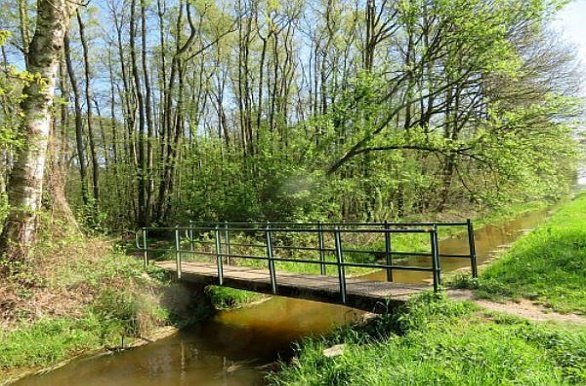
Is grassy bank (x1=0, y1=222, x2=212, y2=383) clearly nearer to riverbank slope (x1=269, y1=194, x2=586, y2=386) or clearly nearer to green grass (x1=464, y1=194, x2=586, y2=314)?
riverbank slope (x1=269, y1=194, x2=586, y2=386)

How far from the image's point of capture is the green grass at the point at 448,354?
128 inches

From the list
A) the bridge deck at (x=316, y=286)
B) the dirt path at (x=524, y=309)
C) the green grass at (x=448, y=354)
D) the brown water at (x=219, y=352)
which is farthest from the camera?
the brown water at (x=219, y=352)

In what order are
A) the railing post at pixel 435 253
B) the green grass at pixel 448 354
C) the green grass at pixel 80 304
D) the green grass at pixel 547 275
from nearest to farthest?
the green grass at pixel 448 354
the railing post at pixel 435 253
the green grass at pixel 547 275
the green grass at pixel 80 304

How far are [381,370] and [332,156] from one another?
35.6ft

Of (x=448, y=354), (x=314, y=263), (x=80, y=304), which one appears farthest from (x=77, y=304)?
(x=448, y=354)

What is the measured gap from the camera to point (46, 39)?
759cm

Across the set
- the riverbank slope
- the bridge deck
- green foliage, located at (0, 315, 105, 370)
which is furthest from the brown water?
the riverbank slope

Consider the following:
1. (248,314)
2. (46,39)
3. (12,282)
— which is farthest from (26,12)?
(248,314)

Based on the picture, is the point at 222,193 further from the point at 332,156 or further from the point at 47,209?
the point at 47,209

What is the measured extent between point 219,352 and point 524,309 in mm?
4842

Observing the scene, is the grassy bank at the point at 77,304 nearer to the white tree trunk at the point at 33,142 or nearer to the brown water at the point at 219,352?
the brown water at the point at 219,352

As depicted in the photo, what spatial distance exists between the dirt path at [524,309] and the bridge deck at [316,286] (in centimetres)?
57

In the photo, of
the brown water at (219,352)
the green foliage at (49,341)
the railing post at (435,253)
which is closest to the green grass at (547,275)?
the railing post at (435,253)

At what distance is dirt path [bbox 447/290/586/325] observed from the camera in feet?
15.9
